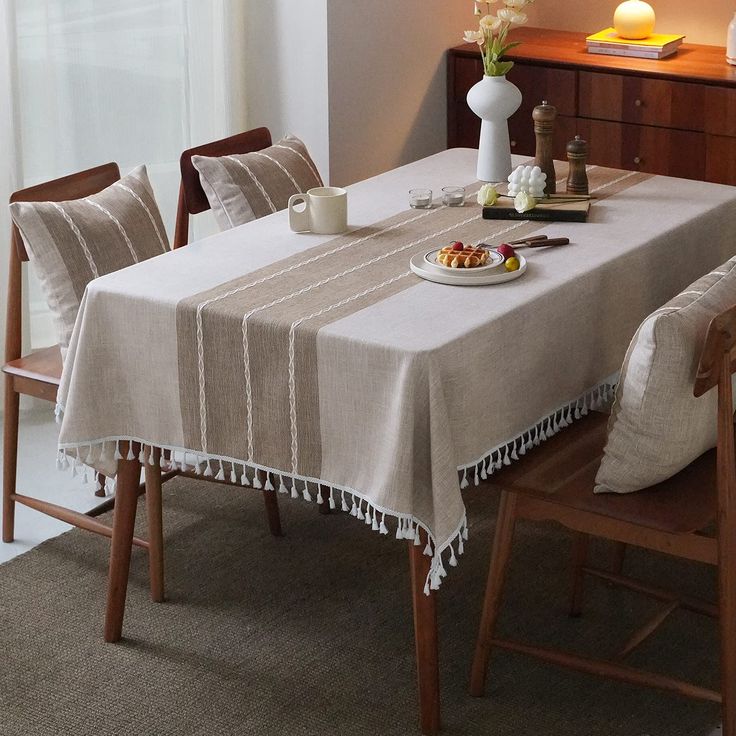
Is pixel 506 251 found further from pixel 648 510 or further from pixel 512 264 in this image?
pixel 648 510

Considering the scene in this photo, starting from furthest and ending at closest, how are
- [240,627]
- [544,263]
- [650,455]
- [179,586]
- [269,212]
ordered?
[269,212] < [179,586] < [240,627] < [544,263] < [650,455]

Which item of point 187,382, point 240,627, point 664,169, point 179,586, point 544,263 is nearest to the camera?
point 187,382

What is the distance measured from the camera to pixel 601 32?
4.55 meters

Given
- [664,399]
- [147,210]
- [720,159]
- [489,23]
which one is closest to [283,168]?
[147,210]

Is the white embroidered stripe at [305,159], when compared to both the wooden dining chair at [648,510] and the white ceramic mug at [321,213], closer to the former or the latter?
the white ceramic mug at [321,213]

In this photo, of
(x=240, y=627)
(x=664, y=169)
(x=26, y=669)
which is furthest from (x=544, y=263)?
(x=664, y=169)

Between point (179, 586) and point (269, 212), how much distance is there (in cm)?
91

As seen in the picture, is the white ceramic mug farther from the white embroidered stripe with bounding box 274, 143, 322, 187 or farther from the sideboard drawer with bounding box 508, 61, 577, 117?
the sideboard drawer with bounding box 508, 61, 577, 117

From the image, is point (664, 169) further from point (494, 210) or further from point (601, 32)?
point (494, 210)

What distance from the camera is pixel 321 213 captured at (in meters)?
2.70

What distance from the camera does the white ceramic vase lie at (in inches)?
120

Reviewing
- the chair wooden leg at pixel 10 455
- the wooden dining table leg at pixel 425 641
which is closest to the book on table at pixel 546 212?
the wooden dining table leg at pixel 425 641

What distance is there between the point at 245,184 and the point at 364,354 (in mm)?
1090

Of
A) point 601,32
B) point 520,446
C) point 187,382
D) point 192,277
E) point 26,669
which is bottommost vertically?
point 26,669
